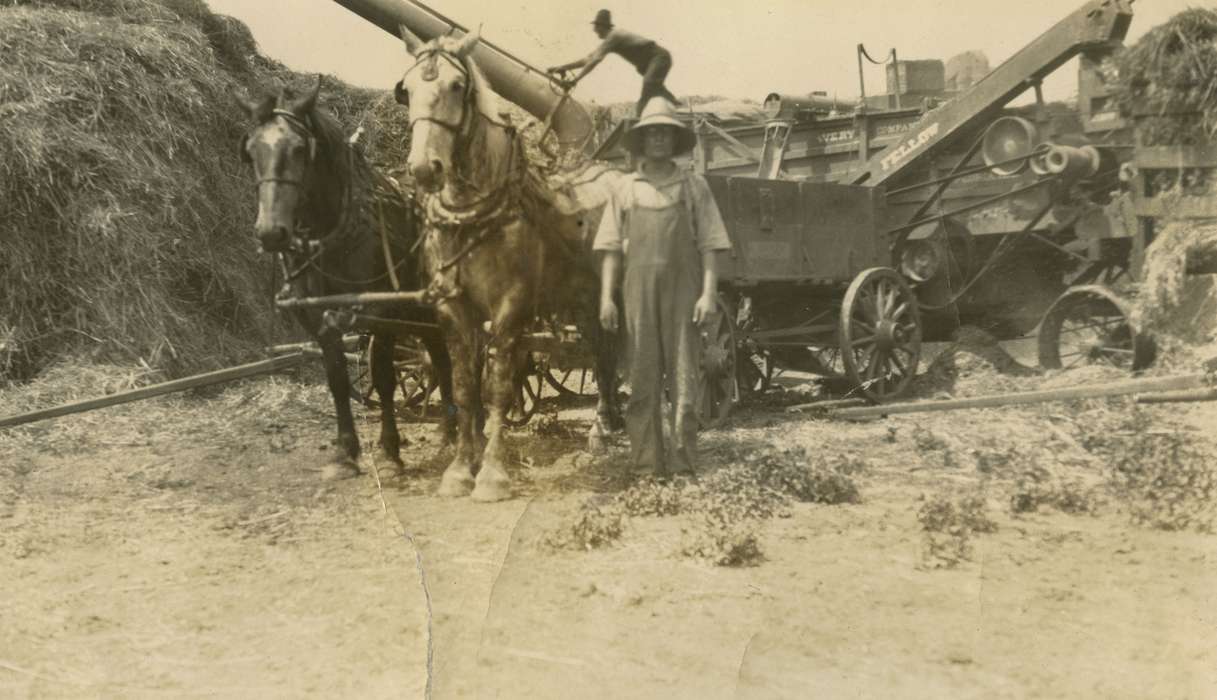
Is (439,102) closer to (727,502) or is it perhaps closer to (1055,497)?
(727,502)

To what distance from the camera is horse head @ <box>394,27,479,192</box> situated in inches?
188

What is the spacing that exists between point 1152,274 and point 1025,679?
4684 millimetres

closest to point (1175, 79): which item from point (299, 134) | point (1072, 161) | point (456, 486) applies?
point (1072, 161)

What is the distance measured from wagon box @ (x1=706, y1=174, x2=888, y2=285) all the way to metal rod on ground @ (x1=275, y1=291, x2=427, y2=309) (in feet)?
8.59

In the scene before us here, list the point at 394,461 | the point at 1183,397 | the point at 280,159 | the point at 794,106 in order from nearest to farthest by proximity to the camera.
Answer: the point at 1183,397, the point at 280,159, the point at 394,461, the point at 794,106

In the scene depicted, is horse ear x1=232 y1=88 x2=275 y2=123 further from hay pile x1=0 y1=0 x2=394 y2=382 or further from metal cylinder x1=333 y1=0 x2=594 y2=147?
hay pile x1=0 y1=0 x2=394 y2=382

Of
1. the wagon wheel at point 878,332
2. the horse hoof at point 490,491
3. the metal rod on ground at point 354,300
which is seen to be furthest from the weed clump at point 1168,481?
the metal rod on ground at point 354,300

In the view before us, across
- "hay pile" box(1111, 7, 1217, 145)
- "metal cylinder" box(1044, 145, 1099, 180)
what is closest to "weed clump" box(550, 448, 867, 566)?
"hay pile" box(1111, 7, 1217, 145)

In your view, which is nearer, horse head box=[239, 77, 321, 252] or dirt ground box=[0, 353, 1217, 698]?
dirt ground box=[0, 353, 1217, 698]

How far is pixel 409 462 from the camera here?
6484 millimetres

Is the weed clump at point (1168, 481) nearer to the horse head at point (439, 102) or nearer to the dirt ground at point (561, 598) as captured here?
the dirt ground at point (561, 598)

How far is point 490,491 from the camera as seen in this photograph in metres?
5.27

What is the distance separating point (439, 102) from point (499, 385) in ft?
4.91

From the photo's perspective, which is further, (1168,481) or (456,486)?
(456,486)
